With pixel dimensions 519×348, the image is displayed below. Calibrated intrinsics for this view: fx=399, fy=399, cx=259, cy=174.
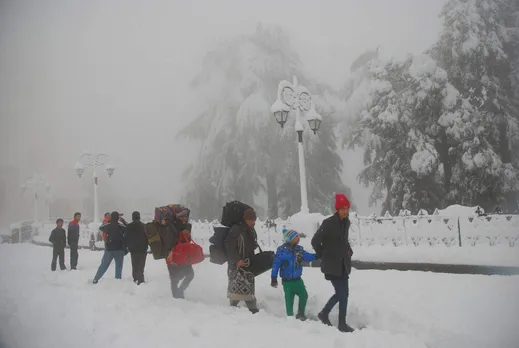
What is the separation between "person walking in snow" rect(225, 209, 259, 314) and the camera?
15.2 ft

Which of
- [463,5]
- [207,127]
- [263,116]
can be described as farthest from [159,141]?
[463,5]

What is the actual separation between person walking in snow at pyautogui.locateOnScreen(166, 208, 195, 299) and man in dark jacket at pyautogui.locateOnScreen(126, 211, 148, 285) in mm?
1151

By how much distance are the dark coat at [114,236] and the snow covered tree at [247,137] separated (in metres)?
12.4

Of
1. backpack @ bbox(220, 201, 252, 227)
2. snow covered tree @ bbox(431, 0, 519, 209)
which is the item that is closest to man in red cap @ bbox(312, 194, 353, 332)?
backpack @ bbox(220, 201, 252, 227)

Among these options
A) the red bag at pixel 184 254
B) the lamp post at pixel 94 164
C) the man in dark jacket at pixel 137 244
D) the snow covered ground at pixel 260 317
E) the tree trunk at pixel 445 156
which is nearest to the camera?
the snow covered ground at pixel 260 317

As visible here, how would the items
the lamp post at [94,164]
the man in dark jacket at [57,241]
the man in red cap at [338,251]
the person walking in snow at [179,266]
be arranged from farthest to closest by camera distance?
the lamp post at [94,164] → the man in dark jacket at [57,241] → the person walking in snow at [179,266] → the man in red cap at [338,251]

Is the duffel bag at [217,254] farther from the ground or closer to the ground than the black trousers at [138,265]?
farther from the ground

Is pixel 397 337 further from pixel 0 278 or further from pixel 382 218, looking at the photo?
pixel 382 218

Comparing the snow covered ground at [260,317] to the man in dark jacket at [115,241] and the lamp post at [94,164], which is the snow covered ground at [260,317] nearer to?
the man in dark jacket at [115,241]

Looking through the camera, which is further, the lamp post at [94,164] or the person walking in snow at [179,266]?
the lamp post at [94,164]

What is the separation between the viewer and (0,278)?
372cm

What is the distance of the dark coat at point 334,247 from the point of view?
4.43 m

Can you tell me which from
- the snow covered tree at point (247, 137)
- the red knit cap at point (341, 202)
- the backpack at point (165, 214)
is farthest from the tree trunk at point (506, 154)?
the backpack at point (165, 214)

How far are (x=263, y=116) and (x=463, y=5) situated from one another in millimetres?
9500
